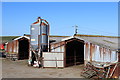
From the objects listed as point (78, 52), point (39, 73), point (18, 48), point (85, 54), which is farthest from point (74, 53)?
point (18, 48)

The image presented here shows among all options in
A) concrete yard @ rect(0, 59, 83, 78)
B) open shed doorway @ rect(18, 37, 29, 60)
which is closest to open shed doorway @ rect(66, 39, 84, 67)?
concrete yard @ rect(0, 59, 83, 78)

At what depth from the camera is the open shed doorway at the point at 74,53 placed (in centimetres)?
Result: 2672

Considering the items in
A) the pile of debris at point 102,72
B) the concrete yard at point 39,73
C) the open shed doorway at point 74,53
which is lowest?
the concrete yard at point 39,73

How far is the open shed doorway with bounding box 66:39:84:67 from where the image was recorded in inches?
1052

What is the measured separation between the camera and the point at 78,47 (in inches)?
1145

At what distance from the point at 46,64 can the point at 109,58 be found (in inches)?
346

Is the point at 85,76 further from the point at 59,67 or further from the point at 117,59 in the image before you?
the point at 59,67

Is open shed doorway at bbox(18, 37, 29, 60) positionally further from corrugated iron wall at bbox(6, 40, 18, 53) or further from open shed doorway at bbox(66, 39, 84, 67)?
open shed doorway at bbox(66, 39, 84, 67)

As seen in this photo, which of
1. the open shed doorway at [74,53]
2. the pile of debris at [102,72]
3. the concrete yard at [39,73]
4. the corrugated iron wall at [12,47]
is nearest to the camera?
the pile of debris at [102,72]

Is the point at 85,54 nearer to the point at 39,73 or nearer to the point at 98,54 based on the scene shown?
the point at 98,54

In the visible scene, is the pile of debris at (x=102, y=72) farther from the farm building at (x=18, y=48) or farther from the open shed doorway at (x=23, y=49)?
the open shed doorway at (x=23, y=49)

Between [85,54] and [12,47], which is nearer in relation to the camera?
[85,54]

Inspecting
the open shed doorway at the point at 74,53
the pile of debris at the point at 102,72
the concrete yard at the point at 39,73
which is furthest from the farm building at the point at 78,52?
the concrete yard at the point at 39,73

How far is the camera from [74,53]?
2812 cm
